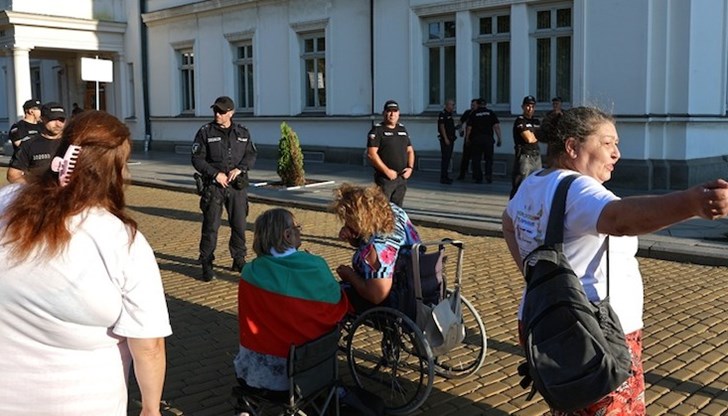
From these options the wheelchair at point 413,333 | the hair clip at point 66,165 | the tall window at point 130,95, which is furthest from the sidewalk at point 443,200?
the hair clip at point 66,165

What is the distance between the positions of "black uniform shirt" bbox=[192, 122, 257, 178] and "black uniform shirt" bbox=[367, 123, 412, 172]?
162cm

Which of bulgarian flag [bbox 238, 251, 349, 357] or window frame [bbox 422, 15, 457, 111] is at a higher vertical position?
window frame [bbox 422, 15, 457, 111]

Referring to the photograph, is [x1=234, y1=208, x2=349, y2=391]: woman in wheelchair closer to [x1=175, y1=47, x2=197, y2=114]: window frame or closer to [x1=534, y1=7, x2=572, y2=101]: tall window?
[x1=534, y1=7, x2=572, y2=101]: tall window

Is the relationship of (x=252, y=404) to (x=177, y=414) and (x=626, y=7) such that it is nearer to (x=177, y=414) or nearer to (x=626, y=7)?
(x=177, y=414)

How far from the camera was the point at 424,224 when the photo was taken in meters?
11.3

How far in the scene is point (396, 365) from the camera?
464 centimetres

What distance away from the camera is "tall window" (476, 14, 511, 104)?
57.4 feet

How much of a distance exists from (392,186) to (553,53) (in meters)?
8.96

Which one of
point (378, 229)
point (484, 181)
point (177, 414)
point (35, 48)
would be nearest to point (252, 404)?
point (177, 414)

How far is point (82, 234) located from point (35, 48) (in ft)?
91.6

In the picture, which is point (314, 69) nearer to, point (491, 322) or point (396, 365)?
point (491, 322)

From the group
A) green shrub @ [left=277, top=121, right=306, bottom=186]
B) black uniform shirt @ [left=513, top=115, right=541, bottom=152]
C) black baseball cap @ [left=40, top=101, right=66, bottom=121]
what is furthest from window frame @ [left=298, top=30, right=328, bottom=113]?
black baseball cap @ [left=40, top=101, right=66, bottom=121]

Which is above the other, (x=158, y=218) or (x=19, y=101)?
(x=19, y=101)

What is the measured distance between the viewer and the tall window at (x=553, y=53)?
53.8 ft
